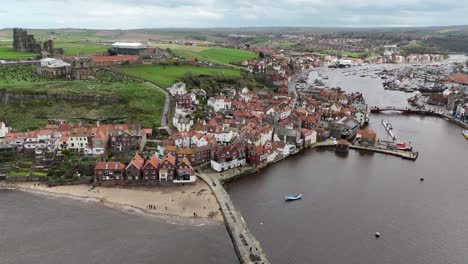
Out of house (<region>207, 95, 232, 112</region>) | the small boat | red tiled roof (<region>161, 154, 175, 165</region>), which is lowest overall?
the small boat

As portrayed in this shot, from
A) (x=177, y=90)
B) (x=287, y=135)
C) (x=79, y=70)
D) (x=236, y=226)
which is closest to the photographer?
(x=236, y=226)

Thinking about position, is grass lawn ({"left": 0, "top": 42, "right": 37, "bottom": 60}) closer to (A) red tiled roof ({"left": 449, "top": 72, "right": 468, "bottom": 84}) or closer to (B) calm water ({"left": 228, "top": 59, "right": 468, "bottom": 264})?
(B) calm water ({"left": 228, "top": 59, "right": 468, "bottom": 264})

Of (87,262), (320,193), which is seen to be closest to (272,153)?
(320,193)

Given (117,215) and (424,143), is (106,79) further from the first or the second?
(424,143)

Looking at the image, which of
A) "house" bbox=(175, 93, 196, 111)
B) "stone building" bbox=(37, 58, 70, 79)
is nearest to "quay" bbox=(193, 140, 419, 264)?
"house" bbox=(175, 93, 196, 111)

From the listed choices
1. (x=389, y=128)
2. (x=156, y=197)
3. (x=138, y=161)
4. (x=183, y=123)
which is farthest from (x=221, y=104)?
(x=156, y=197)

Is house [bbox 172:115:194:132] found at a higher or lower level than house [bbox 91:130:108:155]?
higher

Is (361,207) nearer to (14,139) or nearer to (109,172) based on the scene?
(109,172)
